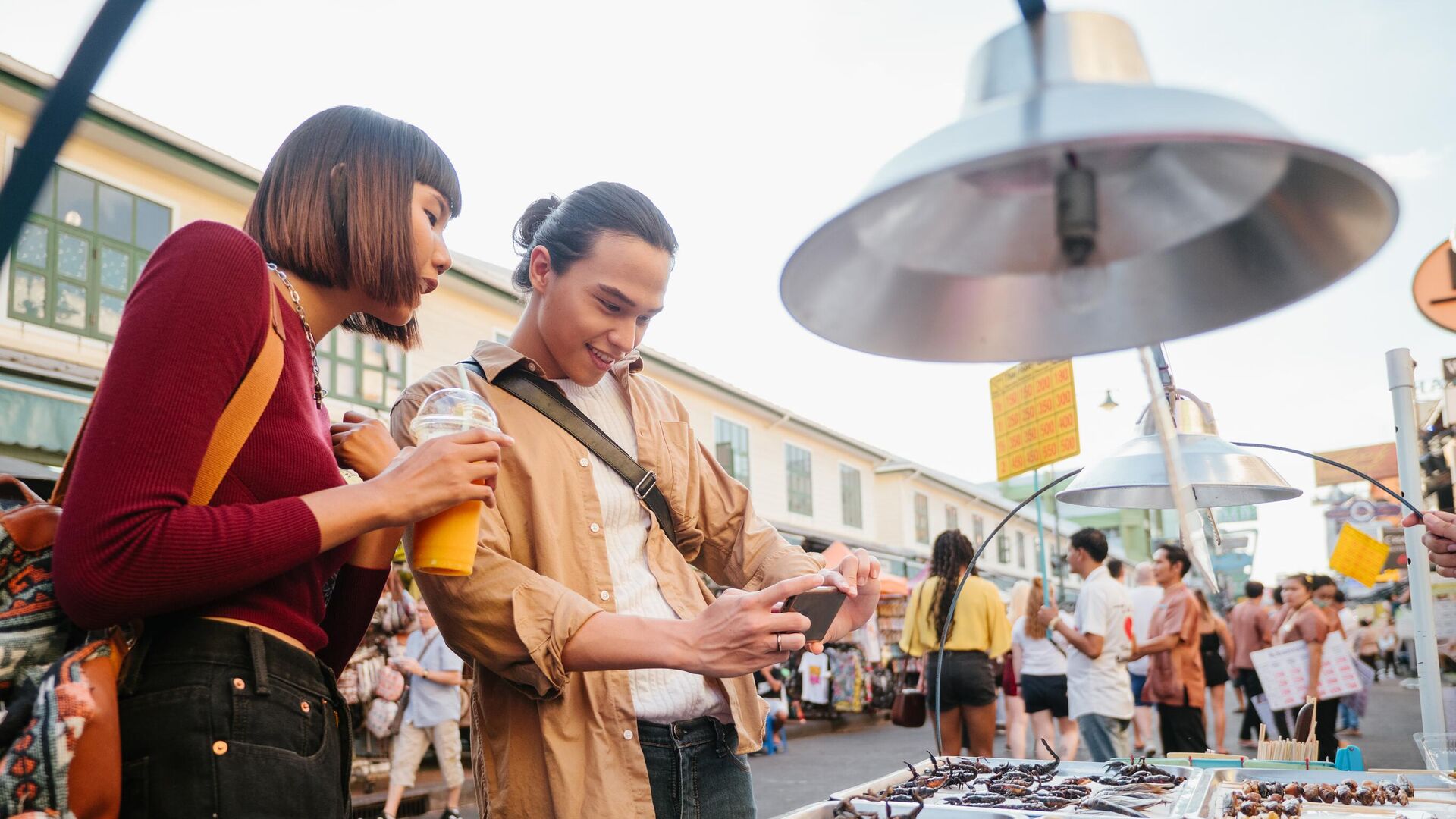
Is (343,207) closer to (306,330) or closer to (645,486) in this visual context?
(306,330)

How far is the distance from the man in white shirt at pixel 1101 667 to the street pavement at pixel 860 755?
7.50 ft

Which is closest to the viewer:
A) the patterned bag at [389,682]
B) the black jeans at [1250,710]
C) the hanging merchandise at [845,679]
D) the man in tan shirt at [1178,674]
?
the man in tan shirt at [1178,674]

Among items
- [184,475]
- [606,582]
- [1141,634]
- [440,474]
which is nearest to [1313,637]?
[1141,634]

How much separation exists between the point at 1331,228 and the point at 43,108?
1.30 meters

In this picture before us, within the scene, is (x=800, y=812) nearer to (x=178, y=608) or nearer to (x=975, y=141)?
(x=178, y=608)

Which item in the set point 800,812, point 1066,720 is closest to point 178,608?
point 800,812

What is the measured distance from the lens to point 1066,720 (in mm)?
9758

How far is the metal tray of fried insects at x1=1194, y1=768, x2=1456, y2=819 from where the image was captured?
3.33 m

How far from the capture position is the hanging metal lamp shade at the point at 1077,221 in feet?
3.03

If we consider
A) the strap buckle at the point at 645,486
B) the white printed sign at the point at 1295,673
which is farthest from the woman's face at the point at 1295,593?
the strap buckle at the point at 645,486

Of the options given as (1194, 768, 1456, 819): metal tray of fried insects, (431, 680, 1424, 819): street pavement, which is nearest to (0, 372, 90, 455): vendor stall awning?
(431, 680, 1424, 819): street pavement

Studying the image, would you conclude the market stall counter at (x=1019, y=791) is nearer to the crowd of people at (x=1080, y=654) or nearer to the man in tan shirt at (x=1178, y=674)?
the crowd of people at (x=1080, y=654)

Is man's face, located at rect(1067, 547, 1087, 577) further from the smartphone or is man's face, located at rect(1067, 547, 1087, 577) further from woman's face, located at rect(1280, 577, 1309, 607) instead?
the smartphone

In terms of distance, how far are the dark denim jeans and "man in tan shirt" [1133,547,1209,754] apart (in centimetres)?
758
